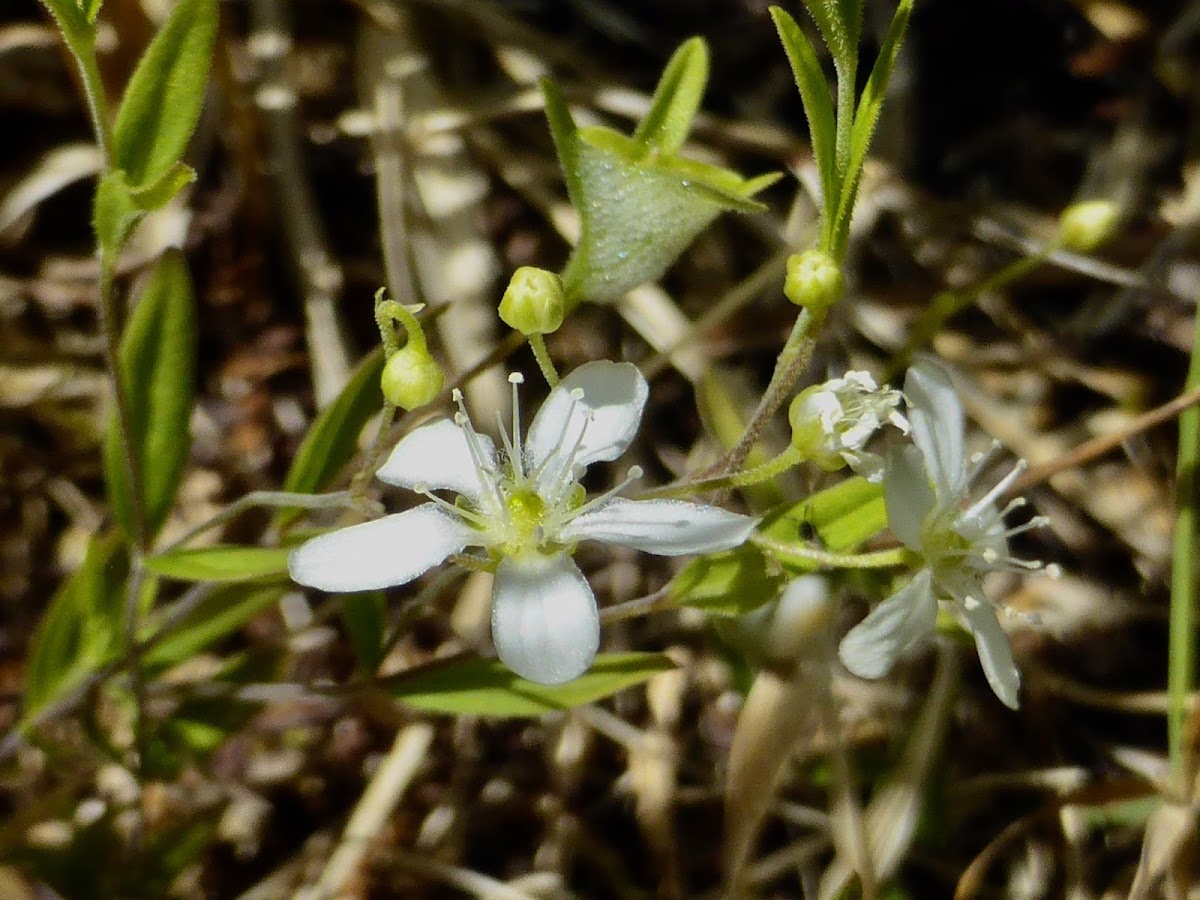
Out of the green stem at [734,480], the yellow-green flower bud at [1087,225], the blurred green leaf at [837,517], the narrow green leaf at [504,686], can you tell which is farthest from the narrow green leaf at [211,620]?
the yellow-green flower bud at [1087,225]

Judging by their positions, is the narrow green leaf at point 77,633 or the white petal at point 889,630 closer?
the white petal at point 889,630

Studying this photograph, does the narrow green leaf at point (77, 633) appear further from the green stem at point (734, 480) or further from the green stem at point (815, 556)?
the green stem at point (815, 556)

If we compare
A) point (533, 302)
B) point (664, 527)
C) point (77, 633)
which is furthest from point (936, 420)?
point (77, 633)

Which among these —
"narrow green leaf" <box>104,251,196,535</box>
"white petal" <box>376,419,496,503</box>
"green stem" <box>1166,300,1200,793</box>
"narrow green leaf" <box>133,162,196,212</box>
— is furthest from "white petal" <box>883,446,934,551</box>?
"narrow green leaf" <box>104,251,196,535</box>

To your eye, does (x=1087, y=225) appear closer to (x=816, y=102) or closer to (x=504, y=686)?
(x=816, y=102)

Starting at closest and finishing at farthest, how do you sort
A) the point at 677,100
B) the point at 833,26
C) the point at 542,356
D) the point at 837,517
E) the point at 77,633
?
1. the point at 833,26
2. the point at 542,356
3. the point at 837,517
4. the point at 677,100
5. the point at 77,633

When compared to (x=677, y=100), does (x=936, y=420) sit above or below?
below
